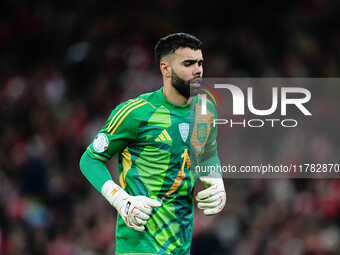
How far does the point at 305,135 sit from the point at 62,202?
369cm

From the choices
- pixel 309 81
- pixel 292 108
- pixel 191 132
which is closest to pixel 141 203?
pixel 191 132

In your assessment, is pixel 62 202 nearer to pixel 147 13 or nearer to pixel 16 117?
pixel 16 117

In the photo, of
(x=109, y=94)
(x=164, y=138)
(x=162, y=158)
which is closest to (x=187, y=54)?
(x=164, y=138)

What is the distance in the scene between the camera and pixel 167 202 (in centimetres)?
433

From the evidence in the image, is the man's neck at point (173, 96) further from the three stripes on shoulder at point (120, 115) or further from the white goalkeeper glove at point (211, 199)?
the white goalkeeper glove at point (211, 199)

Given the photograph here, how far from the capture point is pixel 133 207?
4.07 metres

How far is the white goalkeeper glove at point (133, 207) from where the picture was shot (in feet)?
13.4

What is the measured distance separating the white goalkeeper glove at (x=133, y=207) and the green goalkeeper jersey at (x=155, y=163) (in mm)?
165

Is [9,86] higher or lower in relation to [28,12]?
lower

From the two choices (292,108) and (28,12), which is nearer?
(292,108)

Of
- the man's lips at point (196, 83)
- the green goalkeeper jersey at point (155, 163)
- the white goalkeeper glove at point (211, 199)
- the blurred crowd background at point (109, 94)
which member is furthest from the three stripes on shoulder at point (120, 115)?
the blurred crowd background at point (109, 94)

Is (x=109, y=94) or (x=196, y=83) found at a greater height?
(x=196, y=83)

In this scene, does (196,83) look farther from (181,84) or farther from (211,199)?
(211,199)

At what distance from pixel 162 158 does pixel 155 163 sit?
0.19 ft
